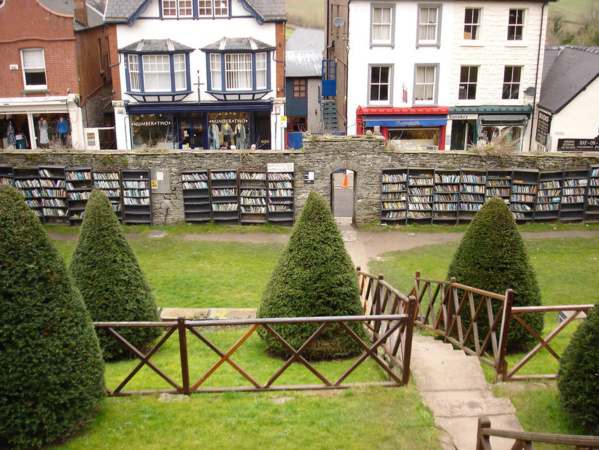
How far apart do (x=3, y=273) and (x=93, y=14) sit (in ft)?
90.8

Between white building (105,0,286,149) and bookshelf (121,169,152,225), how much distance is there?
5.83 meters

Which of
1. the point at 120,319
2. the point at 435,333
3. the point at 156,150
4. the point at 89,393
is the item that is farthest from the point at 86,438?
the point at 156,150

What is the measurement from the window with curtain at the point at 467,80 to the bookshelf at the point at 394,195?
9.11 meters

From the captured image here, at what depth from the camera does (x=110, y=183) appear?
64.4 feet

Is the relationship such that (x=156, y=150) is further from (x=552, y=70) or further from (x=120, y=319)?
(x=552, y=70)

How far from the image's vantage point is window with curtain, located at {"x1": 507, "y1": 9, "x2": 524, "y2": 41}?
2630 cm

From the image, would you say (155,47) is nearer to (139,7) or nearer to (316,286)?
(139,7)

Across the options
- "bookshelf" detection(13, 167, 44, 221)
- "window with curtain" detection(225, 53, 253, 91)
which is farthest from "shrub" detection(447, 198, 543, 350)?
"window with curtain" detection(225, 53, 253, 91)

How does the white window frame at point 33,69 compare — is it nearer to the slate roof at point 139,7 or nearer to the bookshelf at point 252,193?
the slate roof at point 139,7

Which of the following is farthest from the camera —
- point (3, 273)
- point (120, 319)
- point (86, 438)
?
point (120, 319)

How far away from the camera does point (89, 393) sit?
6.20 m

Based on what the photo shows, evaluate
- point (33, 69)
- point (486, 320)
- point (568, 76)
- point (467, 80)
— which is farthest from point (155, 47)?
point (486, 320)

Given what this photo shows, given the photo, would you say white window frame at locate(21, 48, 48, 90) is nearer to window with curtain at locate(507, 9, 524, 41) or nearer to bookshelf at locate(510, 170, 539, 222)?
bookshelf at locate(510, 170, 539, 222)

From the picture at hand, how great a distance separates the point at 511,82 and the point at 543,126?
260cm
